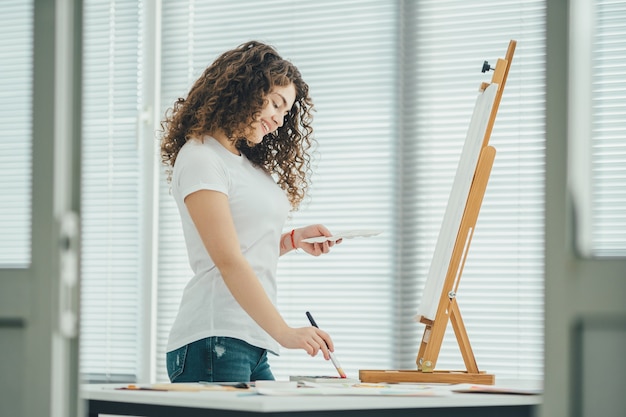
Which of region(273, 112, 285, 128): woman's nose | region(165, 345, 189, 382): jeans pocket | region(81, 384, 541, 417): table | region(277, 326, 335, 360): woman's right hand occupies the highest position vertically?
region(273, 112, 285, 128): woman's nose

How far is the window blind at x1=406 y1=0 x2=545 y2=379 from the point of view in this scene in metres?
3.11

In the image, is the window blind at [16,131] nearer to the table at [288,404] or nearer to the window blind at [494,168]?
A: the table at [288,404]

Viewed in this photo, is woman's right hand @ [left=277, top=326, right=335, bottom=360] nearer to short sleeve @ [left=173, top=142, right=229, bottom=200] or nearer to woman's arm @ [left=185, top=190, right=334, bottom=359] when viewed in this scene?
woman's arm @ [left=185, top=190, right=334, bottom=359]

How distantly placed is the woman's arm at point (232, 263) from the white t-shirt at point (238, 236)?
5 cm

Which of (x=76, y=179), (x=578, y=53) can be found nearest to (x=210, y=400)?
(x=76, y=179)

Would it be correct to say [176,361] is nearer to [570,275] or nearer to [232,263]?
[232,263]

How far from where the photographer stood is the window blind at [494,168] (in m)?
3.11

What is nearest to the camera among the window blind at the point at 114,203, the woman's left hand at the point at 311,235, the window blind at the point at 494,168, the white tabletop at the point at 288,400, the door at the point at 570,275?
the door at the point at 570,275

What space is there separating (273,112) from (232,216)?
32cm

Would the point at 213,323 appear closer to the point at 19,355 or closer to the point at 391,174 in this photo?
the point at 19,355

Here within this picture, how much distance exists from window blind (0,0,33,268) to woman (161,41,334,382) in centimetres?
58

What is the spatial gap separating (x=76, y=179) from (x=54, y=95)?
0.12m

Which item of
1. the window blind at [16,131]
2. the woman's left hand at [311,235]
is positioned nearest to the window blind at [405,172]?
the woman's left hand at [311,235]

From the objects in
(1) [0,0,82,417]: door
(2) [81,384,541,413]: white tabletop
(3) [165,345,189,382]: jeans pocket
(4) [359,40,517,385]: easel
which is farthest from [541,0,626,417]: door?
(3) [165,345,189,382]: jeans pocket
